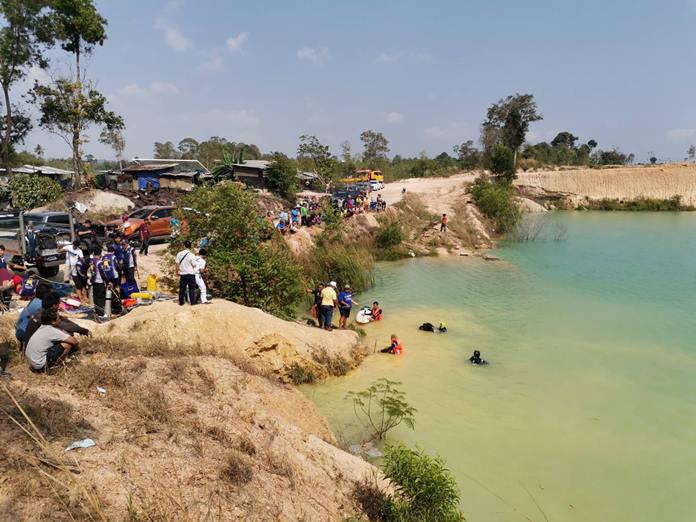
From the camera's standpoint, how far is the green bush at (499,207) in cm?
3173

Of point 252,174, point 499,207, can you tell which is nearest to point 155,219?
point 252,174

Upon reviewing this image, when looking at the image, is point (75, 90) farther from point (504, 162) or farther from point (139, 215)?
point (504, 162)

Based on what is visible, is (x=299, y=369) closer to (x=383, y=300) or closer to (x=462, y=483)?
(x=462, y=483)

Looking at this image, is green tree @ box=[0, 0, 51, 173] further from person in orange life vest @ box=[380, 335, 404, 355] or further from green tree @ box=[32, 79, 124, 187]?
person in orange life vest @ box=[380, 335, 404, 355]

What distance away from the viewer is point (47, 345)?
19.4 feet

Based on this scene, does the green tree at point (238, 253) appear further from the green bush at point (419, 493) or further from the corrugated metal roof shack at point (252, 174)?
the corrugated metal roof shack at point (252, 174)

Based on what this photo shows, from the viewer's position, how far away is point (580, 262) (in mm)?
24250

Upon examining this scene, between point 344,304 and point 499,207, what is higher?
point 499,207

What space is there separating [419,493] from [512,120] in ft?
188

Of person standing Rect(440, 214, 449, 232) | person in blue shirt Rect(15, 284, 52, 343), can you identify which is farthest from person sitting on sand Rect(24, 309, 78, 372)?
person standing Rect(440, 214, 449, 232)

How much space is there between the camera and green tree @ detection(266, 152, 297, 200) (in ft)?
102

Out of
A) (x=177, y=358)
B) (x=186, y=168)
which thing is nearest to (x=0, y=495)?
(x=177, y=358)

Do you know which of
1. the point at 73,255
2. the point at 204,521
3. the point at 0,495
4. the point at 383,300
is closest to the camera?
the point at 0,495

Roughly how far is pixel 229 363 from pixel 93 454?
134 inches
